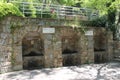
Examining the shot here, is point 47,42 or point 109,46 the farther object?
point 109,46

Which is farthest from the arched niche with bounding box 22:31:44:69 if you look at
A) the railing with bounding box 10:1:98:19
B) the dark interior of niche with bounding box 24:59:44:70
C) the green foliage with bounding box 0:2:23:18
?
the green foliage with bounding box 0:2:23:18

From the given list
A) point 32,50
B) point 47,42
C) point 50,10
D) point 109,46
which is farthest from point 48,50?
point 109,46

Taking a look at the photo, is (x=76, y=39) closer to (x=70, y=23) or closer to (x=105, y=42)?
(x=70, y=23)

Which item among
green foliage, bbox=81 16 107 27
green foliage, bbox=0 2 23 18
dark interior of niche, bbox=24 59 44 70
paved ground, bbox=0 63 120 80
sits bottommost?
paved ground, bbox=0 63 120 80

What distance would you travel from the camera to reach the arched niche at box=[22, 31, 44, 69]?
11312 mm

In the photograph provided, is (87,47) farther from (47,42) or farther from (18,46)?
(18,46)

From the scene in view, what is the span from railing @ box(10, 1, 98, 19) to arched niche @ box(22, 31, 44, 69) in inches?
54.3

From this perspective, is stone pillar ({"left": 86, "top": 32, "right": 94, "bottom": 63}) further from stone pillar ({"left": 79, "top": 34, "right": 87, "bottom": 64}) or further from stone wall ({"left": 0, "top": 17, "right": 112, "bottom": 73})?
stone pillar ({"left": 79, "top": 34, "right": 87, "bottom": 64})

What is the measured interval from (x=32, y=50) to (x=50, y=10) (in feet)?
8.76

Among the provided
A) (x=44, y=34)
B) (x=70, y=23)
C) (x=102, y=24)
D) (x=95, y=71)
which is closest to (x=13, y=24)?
(x=44, y=34)

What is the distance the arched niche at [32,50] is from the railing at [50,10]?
1.38 meters

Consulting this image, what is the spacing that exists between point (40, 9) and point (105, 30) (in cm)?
461

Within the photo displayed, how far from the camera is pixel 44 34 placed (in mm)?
11305

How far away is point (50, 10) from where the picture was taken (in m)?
12.9
